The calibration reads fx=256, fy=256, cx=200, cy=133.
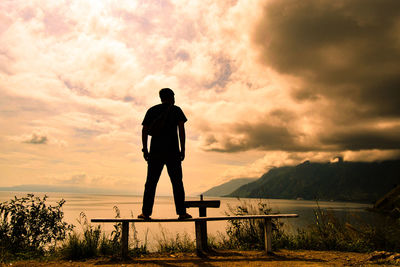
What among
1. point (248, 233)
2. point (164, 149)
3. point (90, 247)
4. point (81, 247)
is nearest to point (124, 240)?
point (90, 247)

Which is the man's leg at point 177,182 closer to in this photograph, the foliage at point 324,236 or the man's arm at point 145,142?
the man's arm at point 145,142

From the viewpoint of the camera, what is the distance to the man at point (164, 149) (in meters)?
5.45

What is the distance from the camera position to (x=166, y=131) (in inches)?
221

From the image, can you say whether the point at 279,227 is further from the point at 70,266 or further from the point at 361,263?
the point at 70,266

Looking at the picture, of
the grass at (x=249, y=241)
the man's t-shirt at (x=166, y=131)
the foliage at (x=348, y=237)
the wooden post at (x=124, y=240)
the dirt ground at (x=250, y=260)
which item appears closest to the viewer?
the dirt ground at (x=250, y=260)

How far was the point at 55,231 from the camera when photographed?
22.2ft

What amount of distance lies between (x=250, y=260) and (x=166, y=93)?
4.00 meters

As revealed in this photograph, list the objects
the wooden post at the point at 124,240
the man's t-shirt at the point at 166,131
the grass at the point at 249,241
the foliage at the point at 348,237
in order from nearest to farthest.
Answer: the wooden post at the point at 124,240 < the man's t-shirt at the point at 166,131 < the grass at the point at 249,241 < the foliage at the point at 348,237

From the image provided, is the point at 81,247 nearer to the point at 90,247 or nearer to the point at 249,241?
the point at 90,247

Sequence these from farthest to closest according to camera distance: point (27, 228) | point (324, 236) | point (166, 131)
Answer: point (324, 236) → point (27, 228) → point (166, 131)

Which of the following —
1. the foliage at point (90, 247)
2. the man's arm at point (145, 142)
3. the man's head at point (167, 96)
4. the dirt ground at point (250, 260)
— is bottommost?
the dirt ground at point (250, 260)

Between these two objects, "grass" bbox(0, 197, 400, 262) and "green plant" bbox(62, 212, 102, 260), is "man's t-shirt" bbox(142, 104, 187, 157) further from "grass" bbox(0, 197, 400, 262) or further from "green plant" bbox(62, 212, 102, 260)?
"green plant" bbox(62, 212, 102, 260)

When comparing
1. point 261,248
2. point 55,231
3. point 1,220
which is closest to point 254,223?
point 261,248

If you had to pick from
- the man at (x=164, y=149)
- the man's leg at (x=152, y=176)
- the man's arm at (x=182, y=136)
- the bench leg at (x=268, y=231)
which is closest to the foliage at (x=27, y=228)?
the man's leg at (x=152, y=176)
